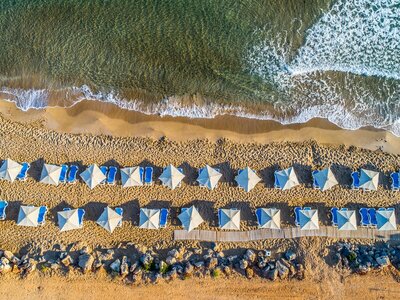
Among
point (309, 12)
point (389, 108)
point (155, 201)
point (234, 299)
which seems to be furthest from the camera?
point (309, 12)

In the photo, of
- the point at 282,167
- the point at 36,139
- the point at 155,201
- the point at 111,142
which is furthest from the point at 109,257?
the point at 282,167

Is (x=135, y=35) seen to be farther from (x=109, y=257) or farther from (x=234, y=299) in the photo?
(x=234, y=299)

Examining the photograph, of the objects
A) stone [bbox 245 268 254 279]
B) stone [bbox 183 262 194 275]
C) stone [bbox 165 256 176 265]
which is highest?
stone [bbox 165 256 176 265]

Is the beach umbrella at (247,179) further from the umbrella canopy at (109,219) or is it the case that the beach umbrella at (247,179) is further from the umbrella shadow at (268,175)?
the umbrella canopy at (109,219)

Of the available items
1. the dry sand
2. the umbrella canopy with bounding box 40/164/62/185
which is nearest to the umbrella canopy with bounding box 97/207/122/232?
the dry sand

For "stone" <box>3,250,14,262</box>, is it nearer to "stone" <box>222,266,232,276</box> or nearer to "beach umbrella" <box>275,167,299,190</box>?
"stone" <box>222,266,232,276</box>

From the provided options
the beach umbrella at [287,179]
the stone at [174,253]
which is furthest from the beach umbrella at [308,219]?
the stone at [174,253]
